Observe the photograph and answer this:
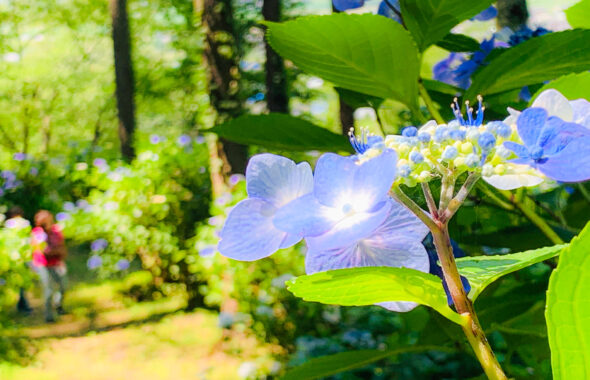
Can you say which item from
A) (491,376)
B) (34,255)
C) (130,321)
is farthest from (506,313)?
(34,255)

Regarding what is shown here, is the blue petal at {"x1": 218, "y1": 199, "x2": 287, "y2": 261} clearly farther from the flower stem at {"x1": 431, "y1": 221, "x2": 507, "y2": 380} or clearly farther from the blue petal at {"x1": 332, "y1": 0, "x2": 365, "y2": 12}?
the blue petal at {"x1": 332, "y1": 0, "x2": 365, "y2": 12}

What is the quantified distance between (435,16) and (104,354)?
4.25 meters

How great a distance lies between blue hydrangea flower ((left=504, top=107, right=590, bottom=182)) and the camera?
0.82 feet

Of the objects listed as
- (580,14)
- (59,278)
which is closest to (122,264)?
(59,278)

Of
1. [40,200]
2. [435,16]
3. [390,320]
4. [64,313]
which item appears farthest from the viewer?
[40,200]

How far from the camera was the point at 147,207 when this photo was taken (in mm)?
5156

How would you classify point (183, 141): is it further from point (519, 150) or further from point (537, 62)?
point (519, 150)

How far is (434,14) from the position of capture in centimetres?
56

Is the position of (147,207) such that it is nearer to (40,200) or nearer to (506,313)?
(40,200)

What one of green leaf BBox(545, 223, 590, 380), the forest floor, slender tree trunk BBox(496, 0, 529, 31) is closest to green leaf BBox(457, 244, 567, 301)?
green leaf BBox(545, 223, 590, 380)

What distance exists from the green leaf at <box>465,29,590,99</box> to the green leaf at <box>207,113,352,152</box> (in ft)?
0.46

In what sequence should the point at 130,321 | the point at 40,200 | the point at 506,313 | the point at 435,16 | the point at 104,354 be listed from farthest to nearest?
the point at 40,200, the point at 130,321, the point at 104,354, the point at 506,313, the point at 435,16

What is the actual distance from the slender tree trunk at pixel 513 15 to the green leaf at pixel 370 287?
0.65 m

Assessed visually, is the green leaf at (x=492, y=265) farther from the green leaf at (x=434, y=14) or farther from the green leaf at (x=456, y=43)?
the green leaf at (x=456, y=43)
